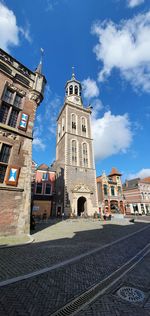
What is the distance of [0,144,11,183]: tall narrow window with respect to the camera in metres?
10.2

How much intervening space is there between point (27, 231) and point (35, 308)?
303 inches

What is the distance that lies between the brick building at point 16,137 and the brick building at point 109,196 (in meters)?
30.9

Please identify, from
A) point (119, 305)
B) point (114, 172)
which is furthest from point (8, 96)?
point (114, 172)

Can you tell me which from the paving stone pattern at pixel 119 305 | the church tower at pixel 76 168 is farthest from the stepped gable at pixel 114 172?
the paving stone pattern at pixel 119 305

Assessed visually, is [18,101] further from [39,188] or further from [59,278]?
[39,188]

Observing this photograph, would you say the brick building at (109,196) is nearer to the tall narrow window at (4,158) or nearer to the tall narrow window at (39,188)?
the tall narrow window at (39,188)

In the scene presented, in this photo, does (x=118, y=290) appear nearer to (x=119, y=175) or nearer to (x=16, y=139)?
(x=16, y=139)

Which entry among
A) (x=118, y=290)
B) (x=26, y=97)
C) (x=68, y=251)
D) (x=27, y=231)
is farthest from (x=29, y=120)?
(x=118, y=290)

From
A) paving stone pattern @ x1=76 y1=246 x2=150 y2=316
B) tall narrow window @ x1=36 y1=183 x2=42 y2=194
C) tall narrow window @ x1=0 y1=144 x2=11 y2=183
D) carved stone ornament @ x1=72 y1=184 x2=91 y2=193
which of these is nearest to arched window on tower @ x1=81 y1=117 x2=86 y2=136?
carved stone ornament @ x1=72 y1=184 x2=91 y2=193

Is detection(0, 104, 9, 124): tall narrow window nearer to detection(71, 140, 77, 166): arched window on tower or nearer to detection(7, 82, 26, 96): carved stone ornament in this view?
detection(7, 82, 26, 96): carved stone ornament

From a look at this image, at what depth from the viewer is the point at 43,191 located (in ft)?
96.0

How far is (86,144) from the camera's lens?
3338 cm

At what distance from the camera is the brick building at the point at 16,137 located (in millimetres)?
9703

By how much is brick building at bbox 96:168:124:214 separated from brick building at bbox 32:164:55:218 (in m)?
15.4
